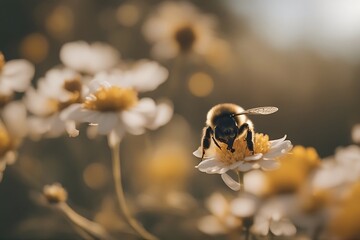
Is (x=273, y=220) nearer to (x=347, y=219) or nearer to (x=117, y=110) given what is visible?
(x=347, y=219)

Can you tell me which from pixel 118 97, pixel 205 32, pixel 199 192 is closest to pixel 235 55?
pixel 205 32

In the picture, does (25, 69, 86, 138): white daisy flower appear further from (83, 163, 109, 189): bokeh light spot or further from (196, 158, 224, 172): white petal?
(83, 163, 109, 189): bokeh light spot

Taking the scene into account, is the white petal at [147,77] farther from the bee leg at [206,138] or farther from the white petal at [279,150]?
the white petal at [279,150]

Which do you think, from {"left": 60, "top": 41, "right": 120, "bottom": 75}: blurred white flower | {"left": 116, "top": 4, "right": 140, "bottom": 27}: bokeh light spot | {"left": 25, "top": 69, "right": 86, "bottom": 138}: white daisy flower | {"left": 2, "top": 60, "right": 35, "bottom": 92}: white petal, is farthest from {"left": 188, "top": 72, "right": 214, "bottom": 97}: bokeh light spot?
{"left": 2, "top": 60, "right": 35, "bottom": 92}: white petal

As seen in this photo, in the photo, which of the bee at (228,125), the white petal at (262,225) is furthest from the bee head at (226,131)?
the white petal at (262,225)

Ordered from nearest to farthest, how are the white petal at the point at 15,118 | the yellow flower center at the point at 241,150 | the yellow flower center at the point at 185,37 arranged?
the yellow flower center at the point at 241,150, the white petal at the point at 15,118, the yellow flower center at the point at 185,37

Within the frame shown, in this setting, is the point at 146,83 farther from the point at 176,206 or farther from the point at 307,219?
the point at 307,219

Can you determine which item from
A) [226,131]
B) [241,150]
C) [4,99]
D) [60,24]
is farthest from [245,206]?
[60,24]
